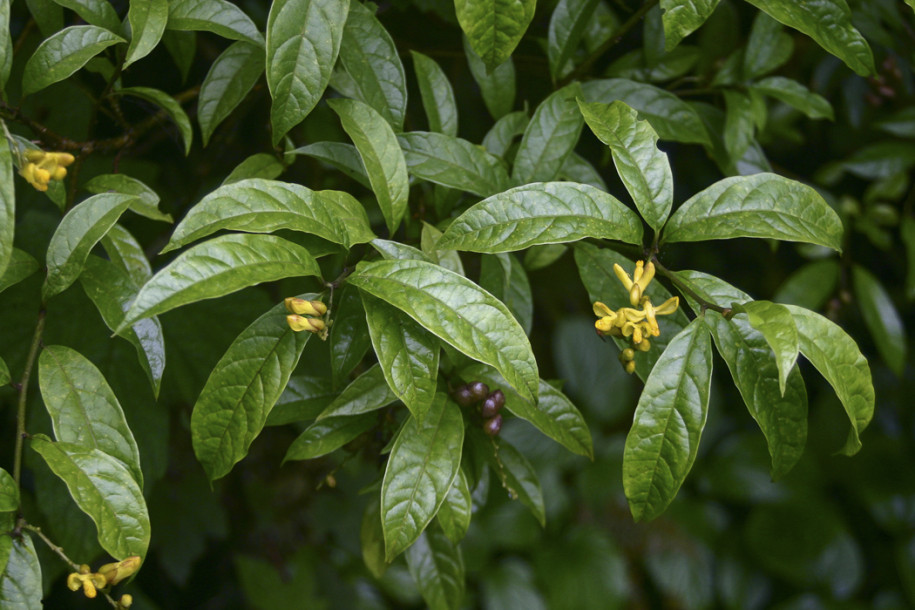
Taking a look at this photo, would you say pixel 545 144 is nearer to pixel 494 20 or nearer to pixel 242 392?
pixel 494 20

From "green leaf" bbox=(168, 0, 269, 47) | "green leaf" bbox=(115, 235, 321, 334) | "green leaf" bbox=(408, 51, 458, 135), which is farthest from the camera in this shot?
"green leaf" bbox=(408, 51, 458, 135)

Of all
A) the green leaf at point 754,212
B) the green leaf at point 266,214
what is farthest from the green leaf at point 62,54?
the green leaf at point 754,212

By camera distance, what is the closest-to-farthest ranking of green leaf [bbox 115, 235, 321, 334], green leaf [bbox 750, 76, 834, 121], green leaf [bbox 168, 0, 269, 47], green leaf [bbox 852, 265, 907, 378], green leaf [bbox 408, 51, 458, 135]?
green leaf [bbox 115, 235, 321, 334] → green leaf [bbox 168, 0, 269, 47] → green leaf [bbox 408, 51, 458, 135] → green leaf [bbox 750, 76, 834, 121] → green leaf [bbox 852, 265, 907, 378]

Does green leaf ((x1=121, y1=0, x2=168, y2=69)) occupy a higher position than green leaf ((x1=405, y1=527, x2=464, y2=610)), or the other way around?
green leaf ((x1=121, y1=0, x2=168, y2=69))

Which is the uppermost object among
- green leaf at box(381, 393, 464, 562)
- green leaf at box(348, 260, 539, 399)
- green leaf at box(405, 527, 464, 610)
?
green leaf at box(348, 260, 539, 399)

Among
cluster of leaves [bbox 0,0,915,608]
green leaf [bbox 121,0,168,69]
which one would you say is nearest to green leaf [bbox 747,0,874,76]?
cluster of leaves [bbox 0,0,915,608]

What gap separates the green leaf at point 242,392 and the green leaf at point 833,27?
0.61 m

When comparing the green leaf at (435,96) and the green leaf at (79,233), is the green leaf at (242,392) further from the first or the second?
the green leaf at (435,96)

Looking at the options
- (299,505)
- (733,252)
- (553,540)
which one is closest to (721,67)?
(733,252)

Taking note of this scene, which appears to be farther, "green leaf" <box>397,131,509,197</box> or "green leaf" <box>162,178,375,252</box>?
"green leaf" <box>397,131,509,197</box>

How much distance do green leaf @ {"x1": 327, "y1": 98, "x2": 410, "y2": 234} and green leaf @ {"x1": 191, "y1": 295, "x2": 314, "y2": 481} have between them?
0.17 meters

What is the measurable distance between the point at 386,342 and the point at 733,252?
1213mm

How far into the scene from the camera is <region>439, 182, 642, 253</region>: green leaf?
1.98 ft

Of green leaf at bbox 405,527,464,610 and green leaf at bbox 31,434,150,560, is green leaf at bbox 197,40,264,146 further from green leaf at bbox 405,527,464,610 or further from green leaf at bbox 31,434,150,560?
green leaf at bbox 405,527,464,610
